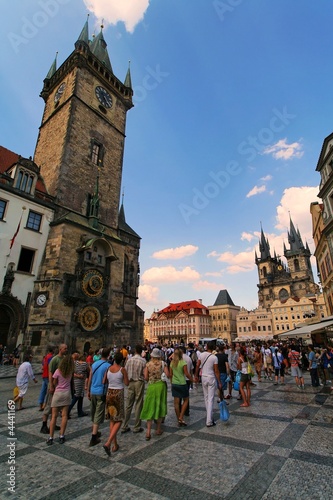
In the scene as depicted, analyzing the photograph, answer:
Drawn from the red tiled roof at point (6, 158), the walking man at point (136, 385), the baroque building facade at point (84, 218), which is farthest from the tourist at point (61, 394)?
the red tiled roof at point (6, 158)

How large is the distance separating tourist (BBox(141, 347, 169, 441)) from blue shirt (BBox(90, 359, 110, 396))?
0.87 m

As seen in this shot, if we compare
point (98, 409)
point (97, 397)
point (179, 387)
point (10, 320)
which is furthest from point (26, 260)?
point (179, 387)

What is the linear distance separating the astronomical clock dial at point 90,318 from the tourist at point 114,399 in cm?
1337

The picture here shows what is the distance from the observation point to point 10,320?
52.6ft

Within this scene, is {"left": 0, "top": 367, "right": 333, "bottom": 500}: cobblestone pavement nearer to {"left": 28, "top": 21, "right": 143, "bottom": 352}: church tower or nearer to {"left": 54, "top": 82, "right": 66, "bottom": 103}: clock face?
{"left": 28, "top": 21, "right": 143, "bottom": 352}: church tower

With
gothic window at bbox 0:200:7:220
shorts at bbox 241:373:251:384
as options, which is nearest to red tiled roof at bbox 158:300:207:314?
gothic window at bbox 0:200:7:220

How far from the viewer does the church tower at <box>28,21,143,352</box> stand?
16.8 meters

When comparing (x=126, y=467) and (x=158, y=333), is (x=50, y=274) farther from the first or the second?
(x=158, y=333)

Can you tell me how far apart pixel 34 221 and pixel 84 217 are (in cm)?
393

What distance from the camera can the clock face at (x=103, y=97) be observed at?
2560cm

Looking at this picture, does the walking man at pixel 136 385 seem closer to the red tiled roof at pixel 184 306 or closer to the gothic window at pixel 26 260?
the gothic window at pixel 26 260

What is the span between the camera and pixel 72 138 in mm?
21719

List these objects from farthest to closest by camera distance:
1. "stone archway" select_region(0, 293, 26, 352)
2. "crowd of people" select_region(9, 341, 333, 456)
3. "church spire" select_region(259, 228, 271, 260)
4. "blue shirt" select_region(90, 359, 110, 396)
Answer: "church spire" select_region(259, 228, 271, 260) → "stone archway" select_region(0, 293, 26, 352) → "blue shirt" select_region(90, 359, 110, 396) → "crowd of people" select_region(9, 341, 333, 456)

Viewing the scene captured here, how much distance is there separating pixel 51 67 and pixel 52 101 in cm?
694
